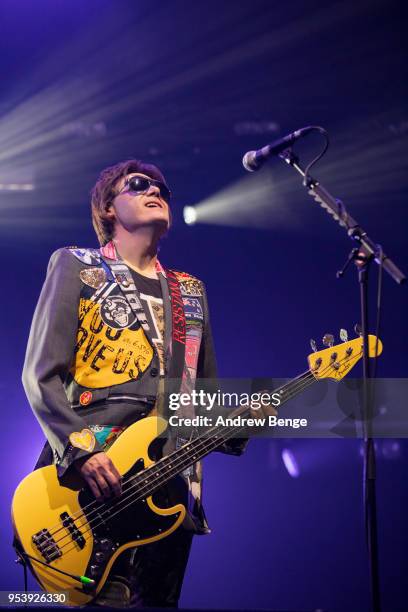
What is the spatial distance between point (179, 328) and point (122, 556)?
948 millimetres

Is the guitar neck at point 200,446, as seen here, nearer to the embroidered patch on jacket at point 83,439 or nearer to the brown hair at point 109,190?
the embroidered patch on jacket at point 83,439

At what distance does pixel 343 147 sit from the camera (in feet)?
14.1

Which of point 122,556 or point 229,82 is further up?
point 229,82

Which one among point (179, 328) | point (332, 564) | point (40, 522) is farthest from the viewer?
point (332, 564)

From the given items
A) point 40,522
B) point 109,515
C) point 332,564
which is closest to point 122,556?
point 109,515

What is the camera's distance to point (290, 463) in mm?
4156

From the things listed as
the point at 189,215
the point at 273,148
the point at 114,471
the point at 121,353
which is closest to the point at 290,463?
the point at 189,215

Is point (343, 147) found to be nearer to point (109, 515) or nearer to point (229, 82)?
point (229, 82)

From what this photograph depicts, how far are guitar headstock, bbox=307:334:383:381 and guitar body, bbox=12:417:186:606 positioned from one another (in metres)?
0.78

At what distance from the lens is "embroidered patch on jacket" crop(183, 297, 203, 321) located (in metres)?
3.22

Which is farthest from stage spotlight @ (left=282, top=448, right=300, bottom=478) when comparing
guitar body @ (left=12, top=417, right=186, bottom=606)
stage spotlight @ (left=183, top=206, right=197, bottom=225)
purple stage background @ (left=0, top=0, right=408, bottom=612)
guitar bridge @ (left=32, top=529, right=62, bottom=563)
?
guitar bridge @ (left=32, top=529, right=62, bottom=563)

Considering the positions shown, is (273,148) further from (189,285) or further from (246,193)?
(246,193)

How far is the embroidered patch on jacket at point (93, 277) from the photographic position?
10.00ft

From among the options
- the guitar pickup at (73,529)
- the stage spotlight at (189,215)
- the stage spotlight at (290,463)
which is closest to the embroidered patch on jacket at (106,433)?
the guitar pickup at (73,529)
